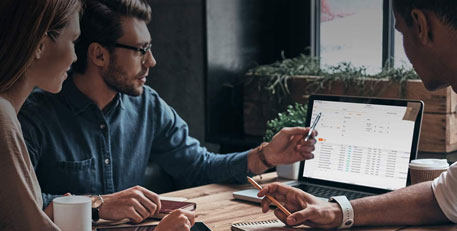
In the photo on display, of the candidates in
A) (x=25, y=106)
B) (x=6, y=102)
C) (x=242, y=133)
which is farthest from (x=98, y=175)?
(x=242, y=133)

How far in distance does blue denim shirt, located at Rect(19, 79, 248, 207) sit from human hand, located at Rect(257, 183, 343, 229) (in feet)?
1.77

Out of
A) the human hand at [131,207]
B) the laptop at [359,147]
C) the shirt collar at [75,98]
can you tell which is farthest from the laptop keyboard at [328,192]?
the shirt collar at [75,98]

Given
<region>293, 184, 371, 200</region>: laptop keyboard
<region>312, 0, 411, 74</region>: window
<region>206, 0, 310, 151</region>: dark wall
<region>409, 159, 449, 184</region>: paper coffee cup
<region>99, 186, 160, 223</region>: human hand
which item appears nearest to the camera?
<region>99, 186, 160, 223</region>: human hand

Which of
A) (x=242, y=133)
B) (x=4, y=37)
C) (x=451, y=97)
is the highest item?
(x=4, y=37)

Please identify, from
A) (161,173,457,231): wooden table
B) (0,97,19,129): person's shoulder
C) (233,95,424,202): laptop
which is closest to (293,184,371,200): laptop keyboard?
(233,95,424,202): laptop

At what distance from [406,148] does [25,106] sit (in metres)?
1.32

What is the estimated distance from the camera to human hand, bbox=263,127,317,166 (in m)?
2.38

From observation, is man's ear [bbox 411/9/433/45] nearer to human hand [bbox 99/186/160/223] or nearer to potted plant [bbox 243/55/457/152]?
human hand [bbox 99/186/160/223]

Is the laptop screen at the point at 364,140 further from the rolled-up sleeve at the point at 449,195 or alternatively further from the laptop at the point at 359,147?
the rolled-up sleeve at the point at 449,195

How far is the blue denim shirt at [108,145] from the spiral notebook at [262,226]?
0.59m

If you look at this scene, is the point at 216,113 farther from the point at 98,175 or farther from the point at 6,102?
the point at 6,102

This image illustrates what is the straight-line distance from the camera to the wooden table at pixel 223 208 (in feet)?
6.32

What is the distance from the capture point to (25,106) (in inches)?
91.7

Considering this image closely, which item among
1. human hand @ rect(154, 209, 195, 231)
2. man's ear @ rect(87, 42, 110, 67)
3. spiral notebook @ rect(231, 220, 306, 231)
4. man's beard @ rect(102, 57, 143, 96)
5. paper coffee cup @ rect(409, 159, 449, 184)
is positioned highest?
man's ear @ rect(87, 42, 110, 67)
